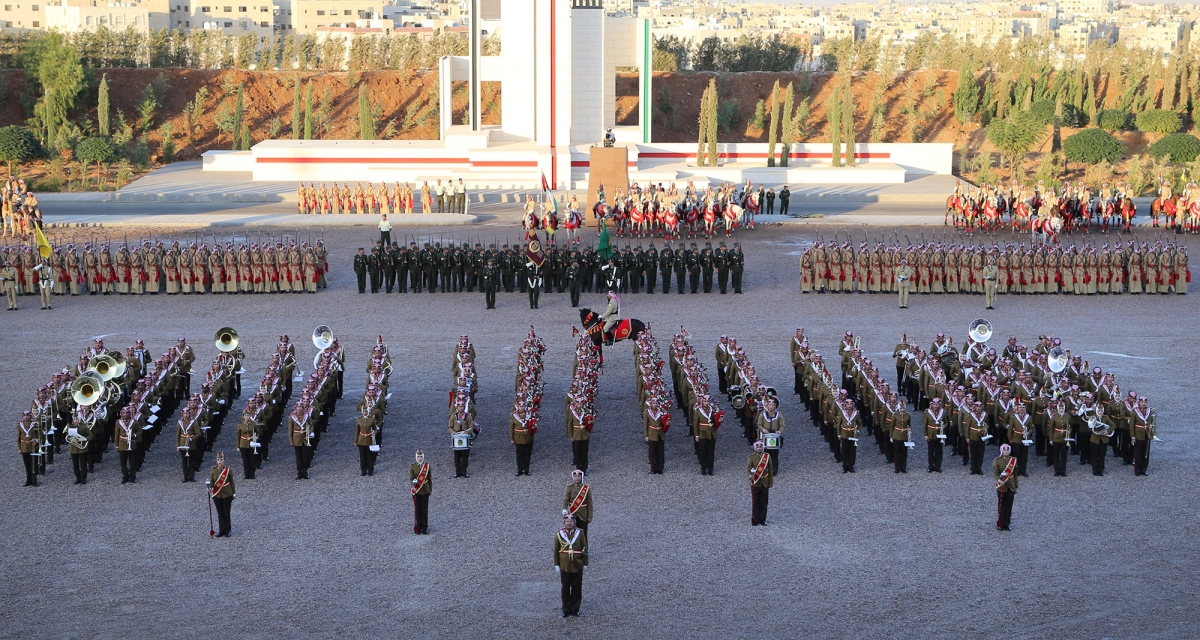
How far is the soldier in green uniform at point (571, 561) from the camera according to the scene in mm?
11773

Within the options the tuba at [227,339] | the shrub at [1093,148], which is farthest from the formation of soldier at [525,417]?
the shrub at [1093,148]

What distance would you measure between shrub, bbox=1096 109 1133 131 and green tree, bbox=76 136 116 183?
109 feet

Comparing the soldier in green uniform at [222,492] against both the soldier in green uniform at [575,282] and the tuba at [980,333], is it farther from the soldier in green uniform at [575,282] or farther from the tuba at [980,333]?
the soldier in green uniform at [575,282]

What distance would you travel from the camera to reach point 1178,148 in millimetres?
43469

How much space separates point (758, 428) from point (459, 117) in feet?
133

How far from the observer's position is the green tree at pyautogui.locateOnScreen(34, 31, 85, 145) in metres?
49.2

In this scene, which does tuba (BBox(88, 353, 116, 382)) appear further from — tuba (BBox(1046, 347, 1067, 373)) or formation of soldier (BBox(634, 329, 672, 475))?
tuba (BBox(1046, 347, 1067, 373))

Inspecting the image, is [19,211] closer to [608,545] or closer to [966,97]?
[608,545]

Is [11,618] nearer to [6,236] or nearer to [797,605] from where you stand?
[797,605]

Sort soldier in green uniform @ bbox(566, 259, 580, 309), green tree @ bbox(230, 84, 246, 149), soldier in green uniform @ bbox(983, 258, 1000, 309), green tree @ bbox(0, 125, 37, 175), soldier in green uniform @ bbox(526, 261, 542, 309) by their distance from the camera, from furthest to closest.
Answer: green tree @ bbox(230, 84, 246, 149), green tree @ bbox(0, 125, 37, 175), soldier in green uniform @ bbox(566, 259, 580, 309), soldier in green uniform @ bbox(526, 261, 542, 309), soldier in green uniform @ bbox(983, 258, 1000, 309)

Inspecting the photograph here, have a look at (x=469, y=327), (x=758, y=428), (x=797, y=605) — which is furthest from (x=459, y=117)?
(x=797, y=605)

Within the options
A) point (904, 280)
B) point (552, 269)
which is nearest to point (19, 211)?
point (552, 269)

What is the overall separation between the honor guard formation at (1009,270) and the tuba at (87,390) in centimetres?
1357

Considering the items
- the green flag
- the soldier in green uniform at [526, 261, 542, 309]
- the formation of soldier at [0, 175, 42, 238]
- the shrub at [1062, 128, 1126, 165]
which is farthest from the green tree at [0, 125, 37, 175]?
the shrub at [1062, 128, 1126, 165]
